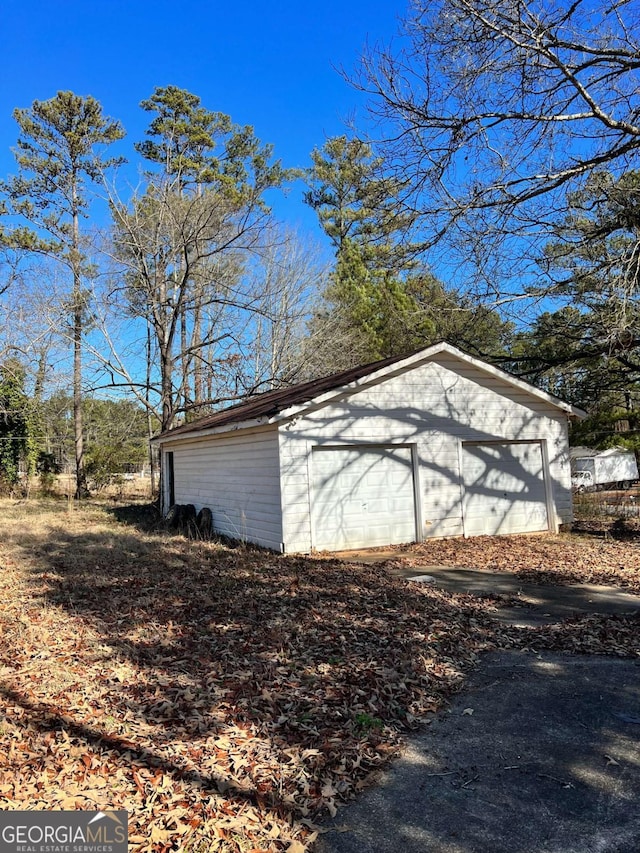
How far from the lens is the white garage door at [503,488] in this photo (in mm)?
12125

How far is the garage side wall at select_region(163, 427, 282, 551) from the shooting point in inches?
419

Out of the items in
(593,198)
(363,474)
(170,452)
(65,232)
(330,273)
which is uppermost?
(65,232)

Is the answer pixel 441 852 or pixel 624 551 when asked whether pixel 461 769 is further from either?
pixel 624 551

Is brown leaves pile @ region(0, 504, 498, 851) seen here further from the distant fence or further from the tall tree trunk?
the tall tree trunk

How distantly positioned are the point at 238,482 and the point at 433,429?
419 centimetres

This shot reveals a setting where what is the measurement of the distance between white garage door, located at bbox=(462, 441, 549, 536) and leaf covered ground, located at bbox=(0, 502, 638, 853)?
456cm

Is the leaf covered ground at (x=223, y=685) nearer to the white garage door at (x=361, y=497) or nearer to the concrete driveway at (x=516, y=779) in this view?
the concrete driveway at (x=516, y=779)

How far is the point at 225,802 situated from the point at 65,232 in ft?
88.1

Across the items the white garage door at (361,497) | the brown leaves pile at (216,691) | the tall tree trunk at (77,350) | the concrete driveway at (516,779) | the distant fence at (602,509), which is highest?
the tall tree trunk at (77,350)

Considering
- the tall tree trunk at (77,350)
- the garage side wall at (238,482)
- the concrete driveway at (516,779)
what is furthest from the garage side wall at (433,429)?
the tall tree trunk at (77,350)

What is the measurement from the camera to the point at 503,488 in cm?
1249

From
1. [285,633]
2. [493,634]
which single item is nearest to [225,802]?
[285,633]

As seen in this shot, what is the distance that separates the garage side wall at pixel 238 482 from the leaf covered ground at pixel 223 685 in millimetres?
2537

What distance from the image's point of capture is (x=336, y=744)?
3477 millimetres
